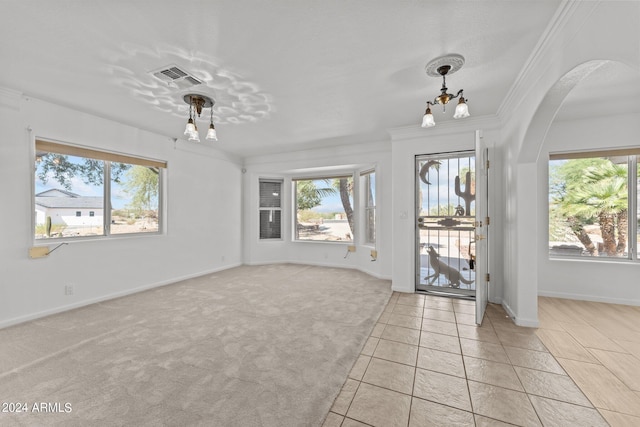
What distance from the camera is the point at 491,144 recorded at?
341 centimetres

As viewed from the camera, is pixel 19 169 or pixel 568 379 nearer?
pixel 568 379

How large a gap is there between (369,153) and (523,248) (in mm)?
2776

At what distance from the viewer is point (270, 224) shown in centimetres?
602

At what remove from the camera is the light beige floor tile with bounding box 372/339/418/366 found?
206cm

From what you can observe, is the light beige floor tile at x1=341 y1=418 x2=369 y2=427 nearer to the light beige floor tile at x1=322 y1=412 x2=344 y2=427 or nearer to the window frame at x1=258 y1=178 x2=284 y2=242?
the light beige floor tile at x1=322 y1=412 x2=344 y2=427

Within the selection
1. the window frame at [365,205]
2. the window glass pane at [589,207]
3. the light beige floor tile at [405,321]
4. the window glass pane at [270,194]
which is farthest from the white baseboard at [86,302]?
the window glass pane at [589,207]

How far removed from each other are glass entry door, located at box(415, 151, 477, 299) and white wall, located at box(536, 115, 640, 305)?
0.91 m

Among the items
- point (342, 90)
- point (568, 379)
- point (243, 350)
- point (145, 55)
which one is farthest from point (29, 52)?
point (568, 379)

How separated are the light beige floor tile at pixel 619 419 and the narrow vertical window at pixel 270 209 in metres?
5.29

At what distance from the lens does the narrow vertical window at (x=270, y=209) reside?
5980 mm

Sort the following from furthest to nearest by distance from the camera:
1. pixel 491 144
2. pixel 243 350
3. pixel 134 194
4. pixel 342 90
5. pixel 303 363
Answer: pixel 134 194 < pixel 491 144 < pixel 342 90 < pixel 243 350 < pixel 303 363

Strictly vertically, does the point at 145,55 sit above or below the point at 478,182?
above

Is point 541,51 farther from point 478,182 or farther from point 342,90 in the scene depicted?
point 342,90

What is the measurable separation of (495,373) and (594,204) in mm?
3255
